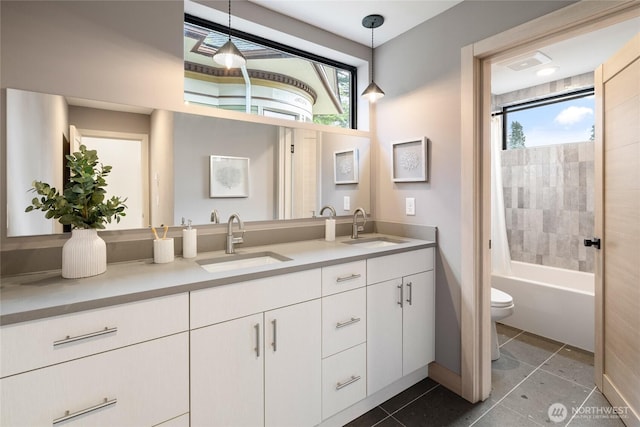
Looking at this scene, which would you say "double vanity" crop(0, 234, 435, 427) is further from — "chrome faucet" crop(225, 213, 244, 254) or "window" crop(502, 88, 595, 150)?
"window" crop(502, 88, 595, 150)

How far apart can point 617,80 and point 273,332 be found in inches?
90.8

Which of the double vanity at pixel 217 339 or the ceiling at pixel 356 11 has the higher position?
the ceiling at pixel 356 11

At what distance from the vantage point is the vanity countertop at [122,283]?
936 millimetres

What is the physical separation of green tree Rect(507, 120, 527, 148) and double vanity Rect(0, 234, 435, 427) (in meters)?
2.54

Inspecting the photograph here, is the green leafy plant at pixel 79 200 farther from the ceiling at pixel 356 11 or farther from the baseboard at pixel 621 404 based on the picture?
the baseboard at pixel 621 404

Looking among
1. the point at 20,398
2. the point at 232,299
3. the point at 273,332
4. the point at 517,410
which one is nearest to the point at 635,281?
the point at 517,410

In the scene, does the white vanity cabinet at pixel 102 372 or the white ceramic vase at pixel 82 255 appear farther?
the white ceramic vase at pixel 82 255

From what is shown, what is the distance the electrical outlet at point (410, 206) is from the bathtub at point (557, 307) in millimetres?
1448

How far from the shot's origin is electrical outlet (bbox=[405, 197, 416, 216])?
7.29ft

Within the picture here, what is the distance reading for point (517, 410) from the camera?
1.75 metres

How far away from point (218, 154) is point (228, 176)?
14 cm

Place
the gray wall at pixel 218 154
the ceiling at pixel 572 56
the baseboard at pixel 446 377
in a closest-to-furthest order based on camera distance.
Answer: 1. the gray wall at pixel 218 154
2. the baseboard at pixel 446 377
3. the ceiling at pixel 572 56

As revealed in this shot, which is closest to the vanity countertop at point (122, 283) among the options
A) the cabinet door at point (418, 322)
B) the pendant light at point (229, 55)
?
the cabinet door at point (418, 322)

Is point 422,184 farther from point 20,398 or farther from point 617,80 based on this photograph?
point 20,398
